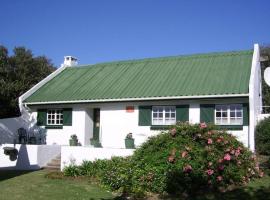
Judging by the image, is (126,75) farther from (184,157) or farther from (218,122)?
(184,157)

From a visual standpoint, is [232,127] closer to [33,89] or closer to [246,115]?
[246,115]

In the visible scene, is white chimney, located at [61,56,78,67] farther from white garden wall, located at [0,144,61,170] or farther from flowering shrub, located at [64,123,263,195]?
flowering shrub, located at [64,123,263,195]

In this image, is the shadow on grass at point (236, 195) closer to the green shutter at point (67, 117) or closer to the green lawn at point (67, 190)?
the green lawn at point (67, 190)

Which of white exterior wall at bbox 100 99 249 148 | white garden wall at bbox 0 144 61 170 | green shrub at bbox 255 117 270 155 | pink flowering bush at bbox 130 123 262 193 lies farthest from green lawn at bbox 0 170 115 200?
green shrub at bbox 255 117 270 155

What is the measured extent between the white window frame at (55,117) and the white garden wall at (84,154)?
496cm

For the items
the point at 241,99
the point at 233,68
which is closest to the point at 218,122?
the point at 241,99

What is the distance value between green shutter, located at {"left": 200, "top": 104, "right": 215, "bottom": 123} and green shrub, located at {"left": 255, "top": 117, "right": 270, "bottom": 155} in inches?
78.8

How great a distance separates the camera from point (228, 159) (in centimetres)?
1152

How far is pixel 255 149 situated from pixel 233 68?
427 cm

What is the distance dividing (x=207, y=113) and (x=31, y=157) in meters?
8.06

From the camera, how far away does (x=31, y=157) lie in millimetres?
17359

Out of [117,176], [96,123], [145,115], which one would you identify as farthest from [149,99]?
[117,176]

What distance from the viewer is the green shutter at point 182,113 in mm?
17750

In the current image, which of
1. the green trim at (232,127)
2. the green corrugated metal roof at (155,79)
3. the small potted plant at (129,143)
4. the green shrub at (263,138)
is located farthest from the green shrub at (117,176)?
the green shrub at (263,138)
